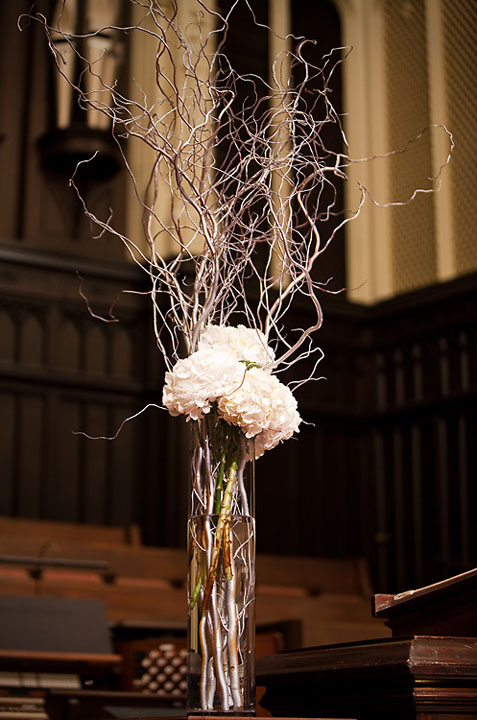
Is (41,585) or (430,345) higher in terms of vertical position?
(430,345)

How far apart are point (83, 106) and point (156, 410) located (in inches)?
88.6

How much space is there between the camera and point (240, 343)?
2066mm

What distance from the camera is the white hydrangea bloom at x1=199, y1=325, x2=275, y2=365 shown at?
2059 millimetres

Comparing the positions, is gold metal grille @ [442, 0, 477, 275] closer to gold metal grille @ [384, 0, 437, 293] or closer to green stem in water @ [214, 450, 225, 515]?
gold metal grille @ [384, 0, 437, 293]

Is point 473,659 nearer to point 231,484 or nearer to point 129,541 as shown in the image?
point 231,484

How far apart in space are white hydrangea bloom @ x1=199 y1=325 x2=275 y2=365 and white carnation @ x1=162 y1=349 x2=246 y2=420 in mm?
44

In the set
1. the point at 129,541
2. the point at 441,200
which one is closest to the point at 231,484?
the point at 129,541

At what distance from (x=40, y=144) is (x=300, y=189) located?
6567 mm

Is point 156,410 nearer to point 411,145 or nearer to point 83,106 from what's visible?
point 83,106

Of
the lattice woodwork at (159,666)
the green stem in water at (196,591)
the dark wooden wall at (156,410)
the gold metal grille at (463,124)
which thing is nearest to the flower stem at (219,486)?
the green stem in water at (196,591)

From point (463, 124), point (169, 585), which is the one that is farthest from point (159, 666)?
point (463, 124)

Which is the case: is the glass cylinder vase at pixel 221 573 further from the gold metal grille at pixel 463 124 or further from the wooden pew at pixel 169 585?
the gold metal grille at pixel 463 124

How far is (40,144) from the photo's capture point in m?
8.46

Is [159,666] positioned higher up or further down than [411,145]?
further down
